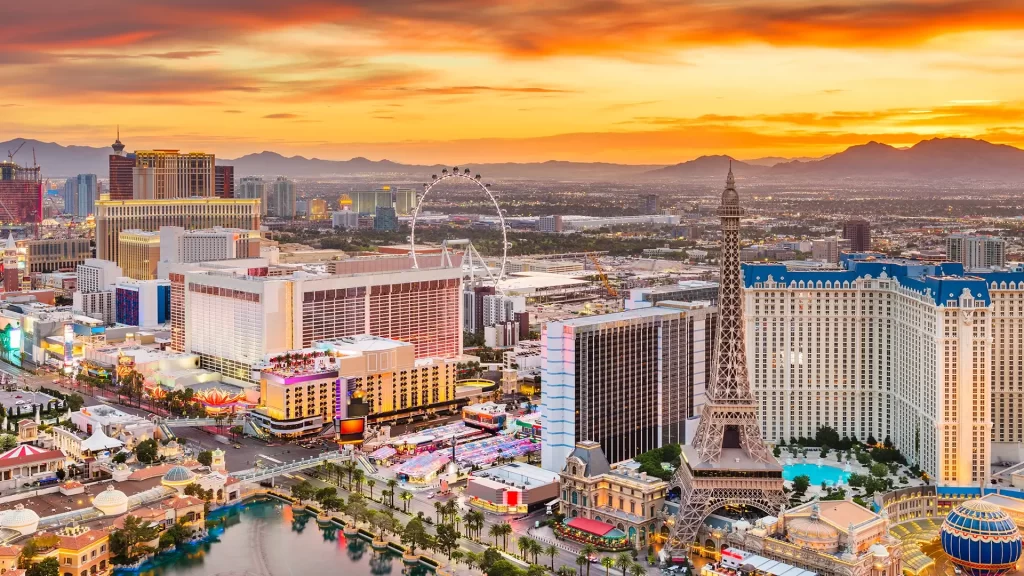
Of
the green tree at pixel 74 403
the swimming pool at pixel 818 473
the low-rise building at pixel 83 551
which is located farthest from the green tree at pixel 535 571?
the green tree at pixel 74 403

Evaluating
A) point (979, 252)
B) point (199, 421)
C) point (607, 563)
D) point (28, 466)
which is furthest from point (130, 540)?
point (979, 252)

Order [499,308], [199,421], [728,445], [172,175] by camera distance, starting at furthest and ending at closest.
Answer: [172,175] → [499,308] → [199,421] → [728,445]

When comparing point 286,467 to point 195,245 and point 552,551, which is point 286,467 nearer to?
point 552,551

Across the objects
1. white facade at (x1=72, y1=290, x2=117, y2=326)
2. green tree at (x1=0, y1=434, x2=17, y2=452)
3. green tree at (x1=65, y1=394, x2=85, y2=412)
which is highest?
white facade at (x1=72, y1=290, x2=117, y2=326)

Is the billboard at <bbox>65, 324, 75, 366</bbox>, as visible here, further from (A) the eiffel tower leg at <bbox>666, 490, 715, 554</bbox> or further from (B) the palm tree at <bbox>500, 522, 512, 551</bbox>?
(A) the eiffel tower leg at <bbox>666, 490, 715, 554</bbox>

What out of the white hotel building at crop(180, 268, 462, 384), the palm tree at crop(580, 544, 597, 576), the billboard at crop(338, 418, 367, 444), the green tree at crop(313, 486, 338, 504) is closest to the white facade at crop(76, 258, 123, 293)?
the white hotel building at crop(180, 268, 462, 384)
